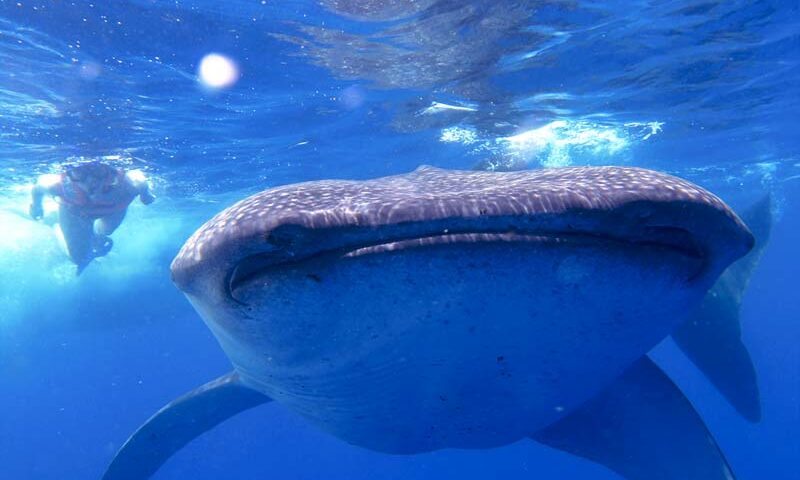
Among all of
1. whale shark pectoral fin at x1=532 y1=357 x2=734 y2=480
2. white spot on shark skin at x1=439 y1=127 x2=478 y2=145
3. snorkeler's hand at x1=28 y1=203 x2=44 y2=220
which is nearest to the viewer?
whale shark pectoral fin at x1=532 y1=357 x2=734 y2=480

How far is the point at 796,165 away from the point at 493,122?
21.5 meters

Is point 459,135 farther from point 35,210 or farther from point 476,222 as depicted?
point 476,222

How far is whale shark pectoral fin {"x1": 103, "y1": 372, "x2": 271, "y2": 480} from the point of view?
550 cm

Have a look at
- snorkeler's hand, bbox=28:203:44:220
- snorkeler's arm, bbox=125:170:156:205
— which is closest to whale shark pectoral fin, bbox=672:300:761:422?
snorkeler's arm, bbox=125:170:156:205

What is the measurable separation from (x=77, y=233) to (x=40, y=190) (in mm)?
1809

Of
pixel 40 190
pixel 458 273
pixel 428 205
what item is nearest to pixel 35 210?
pixel 40 190

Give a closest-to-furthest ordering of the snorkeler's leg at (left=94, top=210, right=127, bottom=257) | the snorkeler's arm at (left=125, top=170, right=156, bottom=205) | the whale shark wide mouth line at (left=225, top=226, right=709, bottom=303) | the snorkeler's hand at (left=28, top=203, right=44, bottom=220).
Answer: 1. the whale shark wide mouth line at (left=225, top=226, right=709, bottom=303)
2. the snorkeler's arm at (left=125, top=170, right=156, bottom=205)
3. the snorkeler's hand at (left=28, top=203, right=44, bottom=220)
4. the snorkeler's leg at (left=94, top=210, right=127, bottom=257)

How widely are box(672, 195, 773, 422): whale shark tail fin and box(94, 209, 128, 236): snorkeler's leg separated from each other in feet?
50.7

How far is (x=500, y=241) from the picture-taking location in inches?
90.7

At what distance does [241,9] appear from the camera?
389 inches

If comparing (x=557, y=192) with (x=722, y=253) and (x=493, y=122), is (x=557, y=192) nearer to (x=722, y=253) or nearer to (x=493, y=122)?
(x=722, y=253)

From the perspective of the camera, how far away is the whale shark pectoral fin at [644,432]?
4.88m

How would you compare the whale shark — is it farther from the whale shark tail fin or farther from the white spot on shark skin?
the white spot on shark skin

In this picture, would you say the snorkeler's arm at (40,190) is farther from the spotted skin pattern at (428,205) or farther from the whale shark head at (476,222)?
the whale shark head at (476,222)
